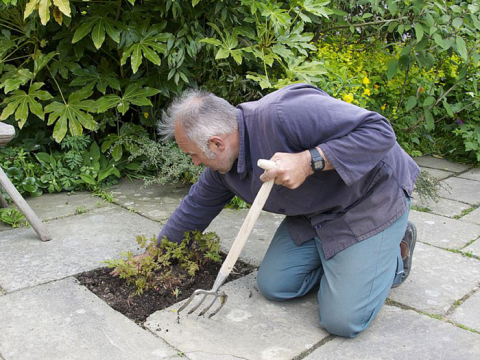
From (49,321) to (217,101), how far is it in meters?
1.20

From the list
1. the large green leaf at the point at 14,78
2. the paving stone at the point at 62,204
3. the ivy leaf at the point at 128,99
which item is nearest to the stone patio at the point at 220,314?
the paving stone at the point at 62,204

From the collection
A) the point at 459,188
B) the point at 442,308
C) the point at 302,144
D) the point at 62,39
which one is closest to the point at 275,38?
the point at 62,39

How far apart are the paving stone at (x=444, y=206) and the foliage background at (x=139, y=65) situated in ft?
3.17

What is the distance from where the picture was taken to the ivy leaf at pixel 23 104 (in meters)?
4.01

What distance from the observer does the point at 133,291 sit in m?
2.61

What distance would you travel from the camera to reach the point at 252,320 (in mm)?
2426

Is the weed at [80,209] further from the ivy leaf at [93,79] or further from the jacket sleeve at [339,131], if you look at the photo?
the jacket sleeve at [339,131]

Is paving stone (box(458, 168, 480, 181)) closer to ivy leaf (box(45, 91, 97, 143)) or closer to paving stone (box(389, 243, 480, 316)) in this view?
paving stone (box(389, 243, 480, 316))

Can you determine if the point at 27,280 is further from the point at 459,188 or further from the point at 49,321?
the point at 459,188

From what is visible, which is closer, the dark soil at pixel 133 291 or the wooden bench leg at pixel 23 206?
the dark soil at pixel 133 291

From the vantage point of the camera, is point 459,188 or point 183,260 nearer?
point 183,260

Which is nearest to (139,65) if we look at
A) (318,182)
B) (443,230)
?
(318,182)

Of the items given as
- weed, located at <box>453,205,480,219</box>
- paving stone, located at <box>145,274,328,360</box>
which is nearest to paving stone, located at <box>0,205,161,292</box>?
paving stone, located at <box>145,274,328,360</box>

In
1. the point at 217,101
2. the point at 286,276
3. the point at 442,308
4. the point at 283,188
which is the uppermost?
the point at 217,101
